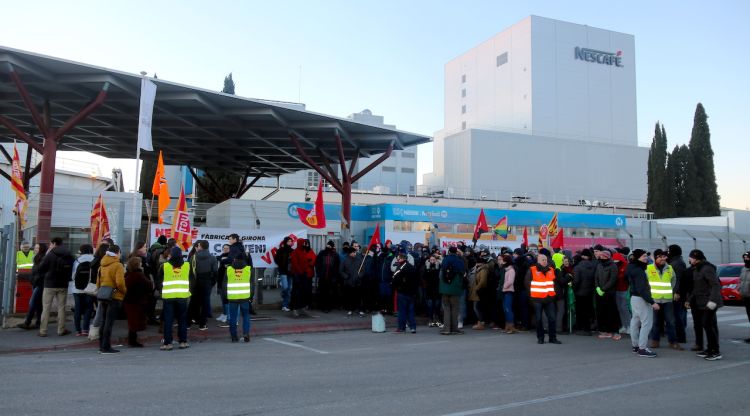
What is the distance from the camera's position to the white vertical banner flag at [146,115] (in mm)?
15083

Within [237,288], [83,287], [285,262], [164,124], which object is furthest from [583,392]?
[164,124]

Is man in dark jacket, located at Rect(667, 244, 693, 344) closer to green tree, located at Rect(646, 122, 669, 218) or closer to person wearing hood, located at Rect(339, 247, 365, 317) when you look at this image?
person wearing hood, located at Rect(339, 247, 365, 317)

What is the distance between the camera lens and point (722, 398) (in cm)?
735

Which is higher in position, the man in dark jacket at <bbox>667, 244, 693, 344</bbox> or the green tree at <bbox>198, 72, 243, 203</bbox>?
the green tree at <bbox>198, 72, 243, 203</bbox>

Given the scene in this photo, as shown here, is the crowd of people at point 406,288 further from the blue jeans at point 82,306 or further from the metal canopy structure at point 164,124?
the metal canopy structure at point 164,124

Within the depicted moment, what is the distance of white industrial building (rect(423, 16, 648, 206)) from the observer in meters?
59.8

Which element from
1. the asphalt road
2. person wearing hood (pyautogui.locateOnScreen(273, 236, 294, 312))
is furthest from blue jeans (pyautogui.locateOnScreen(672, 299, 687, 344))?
person wearing hood (pyautogui.locateOnScreen(273, 236, 294, 312))

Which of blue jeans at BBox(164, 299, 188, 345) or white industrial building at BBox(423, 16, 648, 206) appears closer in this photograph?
blue jeans at BBox(164, 299, 188, 345)

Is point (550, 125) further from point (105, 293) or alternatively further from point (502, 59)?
point (105, 293)

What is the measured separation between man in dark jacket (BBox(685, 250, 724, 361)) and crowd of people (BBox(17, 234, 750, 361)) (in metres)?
0.02

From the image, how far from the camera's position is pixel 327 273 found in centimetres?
1647

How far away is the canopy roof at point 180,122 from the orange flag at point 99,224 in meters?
4.06

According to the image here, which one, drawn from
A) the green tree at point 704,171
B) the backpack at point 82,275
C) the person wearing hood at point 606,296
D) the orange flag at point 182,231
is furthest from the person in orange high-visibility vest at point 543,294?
the green tree at point 704,171

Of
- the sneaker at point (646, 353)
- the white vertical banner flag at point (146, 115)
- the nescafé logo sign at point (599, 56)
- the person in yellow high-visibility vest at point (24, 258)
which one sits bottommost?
the sneaker at point (646, 353)
